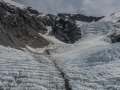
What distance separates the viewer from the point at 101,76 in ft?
71.1

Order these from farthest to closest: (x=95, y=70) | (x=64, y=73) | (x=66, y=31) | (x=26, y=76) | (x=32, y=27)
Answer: (x=66, y=31) < (x=32, y=27) < (x=95, y=70) < (x=64, y=73) < (x=26, y=76)

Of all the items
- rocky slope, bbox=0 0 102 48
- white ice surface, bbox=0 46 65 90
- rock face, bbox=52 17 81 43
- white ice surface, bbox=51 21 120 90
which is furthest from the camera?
rock face, bbox=52 17 81 43

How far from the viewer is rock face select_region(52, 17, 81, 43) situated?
75.0m

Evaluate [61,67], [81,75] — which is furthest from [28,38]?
[81,75]

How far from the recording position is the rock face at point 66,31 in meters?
75.0

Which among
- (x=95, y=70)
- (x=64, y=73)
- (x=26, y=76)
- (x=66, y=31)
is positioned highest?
(x=66, y=31)

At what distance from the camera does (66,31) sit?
262 ft

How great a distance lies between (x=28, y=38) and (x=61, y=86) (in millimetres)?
40504

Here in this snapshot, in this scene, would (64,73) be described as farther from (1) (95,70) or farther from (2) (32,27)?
(2) (32,27)

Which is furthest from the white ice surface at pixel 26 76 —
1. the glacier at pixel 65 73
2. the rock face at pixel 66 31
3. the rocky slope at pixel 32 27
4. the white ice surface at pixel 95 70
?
the rock face at pixel 66 31

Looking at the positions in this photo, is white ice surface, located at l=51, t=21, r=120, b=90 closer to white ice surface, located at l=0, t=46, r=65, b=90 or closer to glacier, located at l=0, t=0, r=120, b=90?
glacier, located at l=0, t=0, r=120, b=90

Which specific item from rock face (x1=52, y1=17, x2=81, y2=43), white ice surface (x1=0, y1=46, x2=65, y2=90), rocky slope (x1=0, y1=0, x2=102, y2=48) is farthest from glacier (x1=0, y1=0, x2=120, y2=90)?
rock face (x1=52, y1=17, x2=81, y2=43)

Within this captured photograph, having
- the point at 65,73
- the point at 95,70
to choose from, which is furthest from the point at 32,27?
the point at 95,70

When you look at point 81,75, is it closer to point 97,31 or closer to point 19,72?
point 19,72
